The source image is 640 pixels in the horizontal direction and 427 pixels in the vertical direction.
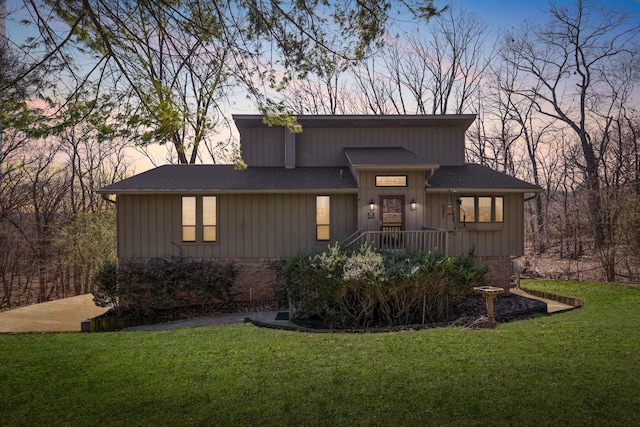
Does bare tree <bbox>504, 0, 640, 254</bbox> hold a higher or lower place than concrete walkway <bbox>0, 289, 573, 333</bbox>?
higher

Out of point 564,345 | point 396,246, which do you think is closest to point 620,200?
point 396,246

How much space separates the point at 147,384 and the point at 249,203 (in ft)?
26.5

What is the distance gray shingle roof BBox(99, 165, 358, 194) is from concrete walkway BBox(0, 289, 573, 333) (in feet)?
11.9

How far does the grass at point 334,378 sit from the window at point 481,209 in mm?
5201

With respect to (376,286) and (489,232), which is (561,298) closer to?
(489,232)

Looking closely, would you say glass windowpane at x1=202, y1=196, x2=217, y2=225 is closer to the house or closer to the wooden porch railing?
the house

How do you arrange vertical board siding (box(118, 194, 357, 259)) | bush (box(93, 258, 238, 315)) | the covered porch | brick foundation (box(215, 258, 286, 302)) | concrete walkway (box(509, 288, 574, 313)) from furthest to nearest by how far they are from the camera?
brick foundation (box(215, 258, 286, 302)) → vertical board siding (box(118, 194, 357, 259)) → bush (box(93, 258, 238, 315)) → the covered porch → concrete walkway (box(509, 288, 574, 313))

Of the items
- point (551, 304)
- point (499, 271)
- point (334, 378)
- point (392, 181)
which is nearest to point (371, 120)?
point (392, 181)

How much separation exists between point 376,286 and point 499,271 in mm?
6077

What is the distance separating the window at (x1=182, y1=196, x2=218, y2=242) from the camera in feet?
41.9

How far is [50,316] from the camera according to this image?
11617 millimetres

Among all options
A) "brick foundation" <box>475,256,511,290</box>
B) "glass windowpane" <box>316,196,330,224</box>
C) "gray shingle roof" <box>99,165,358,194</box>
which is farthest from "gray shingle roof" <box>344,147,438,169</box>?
"brick foundation" <box>475,256,511,290</box>

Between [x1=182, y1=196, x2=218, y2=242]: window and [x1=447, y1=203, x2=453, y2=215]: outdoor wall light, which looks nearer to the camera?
[x1=447, y1=203, x2=453, y2=215]: outdoor wall light

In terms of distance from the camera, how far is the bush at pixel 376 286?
8836 millimetres
